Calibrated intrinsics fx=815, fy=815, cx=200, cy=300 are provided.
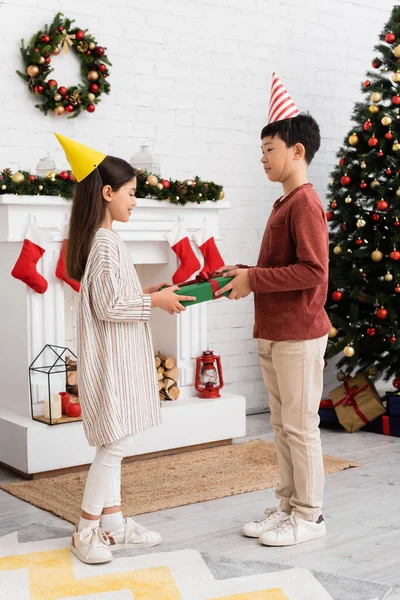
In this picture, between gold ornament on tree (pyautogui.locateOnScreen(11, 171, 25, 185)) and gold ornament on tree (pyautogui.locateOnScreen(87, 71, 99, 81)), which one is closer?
gold ornament on tree (pyautogui.locateOnScreen(11, 171, 25, 185))

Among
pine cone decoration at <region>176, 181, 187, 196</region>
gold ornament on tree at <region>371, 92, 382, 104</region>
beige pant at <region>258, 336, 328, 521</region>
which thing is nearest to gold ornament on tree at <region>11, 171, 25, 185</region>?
pine cone decoration at <region>176, 181, 187, 196</region>

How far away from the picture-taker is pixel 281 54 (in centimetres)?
472

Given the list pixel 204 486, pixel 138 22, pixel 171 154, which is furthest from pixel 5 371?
pixel 138 22

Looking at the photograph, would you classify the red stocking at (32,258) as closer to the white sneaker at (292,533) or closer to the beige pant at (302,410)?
the beige pant at (302,410)

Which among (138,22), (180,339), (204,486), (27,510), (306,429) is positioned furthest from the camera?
(138,22)

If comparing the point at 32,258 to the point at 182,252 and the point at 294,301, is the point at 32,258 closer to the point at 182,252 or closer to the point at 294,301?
the point at 182,252

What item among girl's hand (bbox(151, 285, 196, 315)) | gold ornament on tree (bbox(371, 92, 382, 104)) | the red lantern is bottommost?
the red lantern

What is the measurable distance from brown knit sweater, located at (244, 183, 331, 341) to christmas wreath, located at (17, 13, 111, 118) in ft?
5.60

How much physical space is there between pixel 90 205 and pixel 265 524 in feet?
3.76

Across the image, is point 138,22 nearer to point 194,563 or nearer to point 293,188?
point 293,188

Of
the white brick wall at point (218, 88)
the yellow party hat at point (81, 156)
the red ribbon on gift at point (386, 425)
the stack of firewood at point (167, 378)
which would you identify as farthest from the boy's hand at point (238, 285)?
the red ribbon on gift at point (386, 425)

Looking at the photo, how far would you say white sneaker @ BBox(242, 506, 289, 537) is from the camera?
8.50ft

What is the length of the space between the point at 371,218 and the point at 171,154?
1.11 m

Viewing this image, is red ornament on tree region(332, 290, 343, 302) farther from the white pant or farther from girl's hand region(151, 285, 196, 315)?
the white pant
